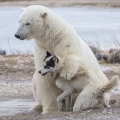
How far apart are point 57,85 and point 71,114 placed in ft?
2.33

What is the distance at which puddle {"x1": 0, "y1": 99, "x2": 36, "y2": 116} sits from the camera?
804 cm

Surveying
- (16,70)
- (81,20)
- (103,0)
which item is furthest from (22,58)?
(103,0)

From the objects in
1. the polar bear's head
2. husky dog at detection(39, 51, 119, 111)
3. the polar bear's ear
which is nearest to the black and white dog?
husky dog at detection(39, 51, 119, 111)

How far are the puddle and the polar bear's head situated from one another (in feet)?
4.56

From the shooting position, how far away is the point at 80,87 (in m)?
6.96

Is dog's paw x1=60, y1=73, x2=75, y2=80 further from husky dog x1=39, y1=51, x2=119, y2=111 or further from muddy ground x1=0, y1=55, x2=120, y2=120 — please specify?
muddy ground x1=0, y1=55, x2=120, y2=120

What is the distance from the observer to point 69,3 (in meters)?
46.8

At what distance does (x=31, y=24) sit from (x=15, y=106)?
1.87 metres

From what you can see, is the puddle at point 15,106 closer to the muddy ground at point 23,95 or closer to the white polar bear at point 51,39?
the muddy ground at point 23,95

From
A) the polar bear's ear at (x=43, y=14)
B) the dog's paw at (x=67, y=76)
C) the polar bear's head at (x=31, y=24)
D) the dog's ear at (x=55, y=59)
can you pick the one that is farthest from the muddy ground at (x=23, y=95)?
the polar bear's ear at (x=43, y=14)

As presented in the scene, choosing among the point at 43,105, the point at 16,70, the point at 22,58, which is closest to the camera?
the point at 43,105

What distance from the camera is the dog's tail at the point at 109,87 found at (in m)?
6.71

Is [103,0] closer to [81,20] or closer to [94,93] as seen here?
[81,20]

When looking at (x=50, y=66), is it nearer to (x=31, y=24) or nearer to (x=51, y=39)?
(x=51, y=39)
